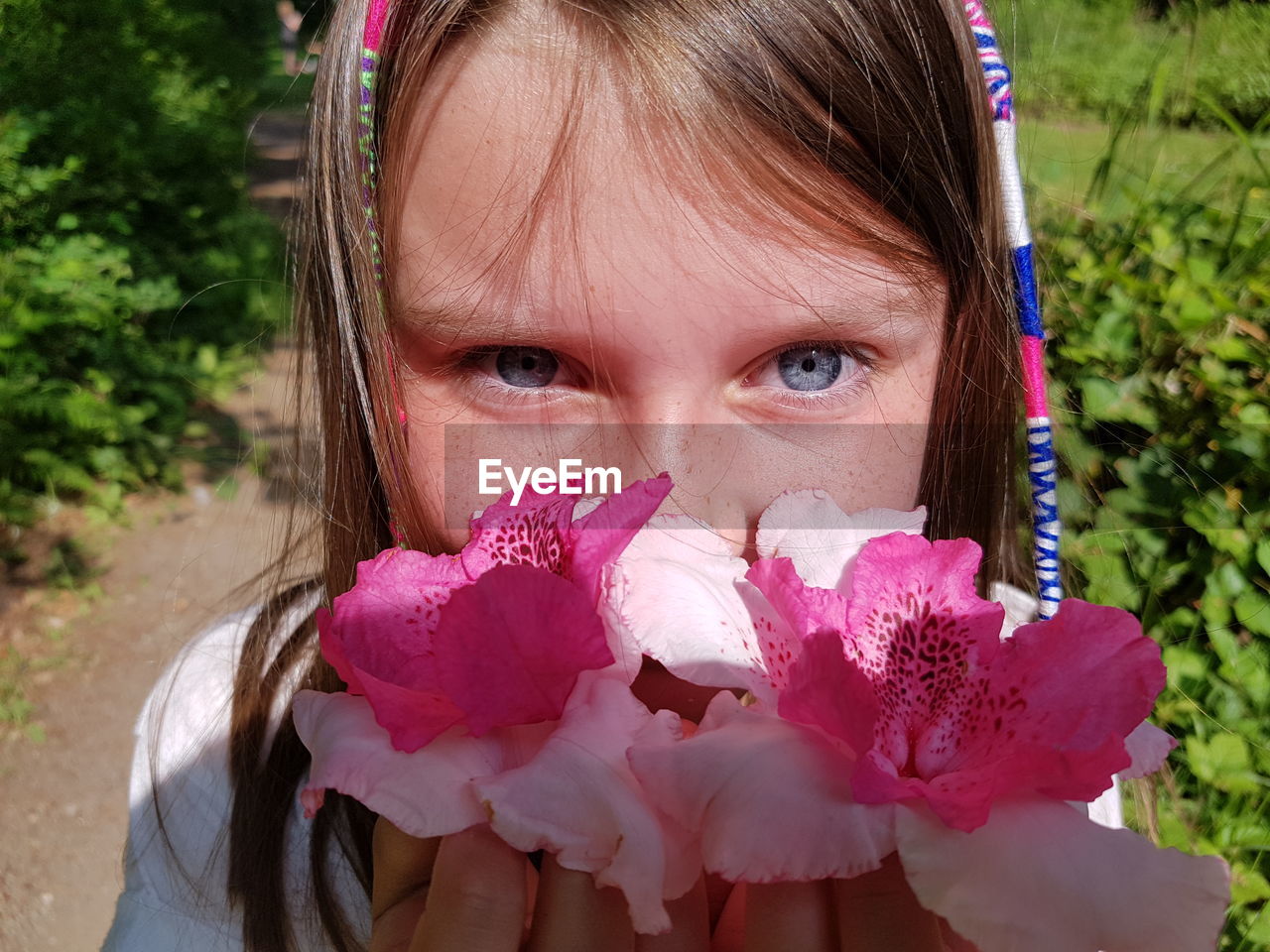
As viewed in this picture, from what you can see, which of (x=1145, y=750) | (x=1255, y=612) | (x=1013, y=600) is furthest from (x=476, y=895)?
(x=1255, y=612)

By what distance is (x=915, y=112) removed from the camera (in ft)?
4.74

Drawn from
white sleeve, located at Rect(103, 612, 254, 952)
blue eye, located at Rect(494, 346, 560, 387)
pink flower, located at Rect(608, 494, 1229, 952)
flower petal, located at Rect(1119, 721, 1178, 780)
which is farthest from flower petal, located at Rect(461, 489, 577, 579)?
white sleeve, located at Rect(103, 612, 254, 952)

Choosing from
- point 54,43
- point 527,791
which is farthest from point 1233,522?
point 54,43

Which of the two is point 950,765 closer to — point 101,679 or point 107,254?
point 101,679

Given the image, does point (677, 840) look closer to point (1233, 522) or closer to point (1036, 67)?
point (1233, 522)

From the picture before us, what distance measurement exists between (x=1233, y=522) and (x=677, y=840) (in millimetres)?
1856

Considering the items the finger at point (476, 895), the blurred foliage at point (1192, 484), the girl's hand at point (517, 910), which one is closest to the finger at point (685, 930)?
the girl's hand at point (517, 910)

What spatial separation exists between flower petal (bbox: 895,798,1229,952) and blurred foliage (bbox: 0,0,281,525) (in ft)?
11.9

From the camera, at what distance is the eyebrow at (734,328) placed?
129 centimetres

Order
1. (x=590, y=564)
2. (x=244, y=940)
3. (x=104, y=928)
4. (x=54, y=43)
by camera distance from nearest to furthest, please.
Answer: (x=590, y=564) → (x=244, y=940) → (x=104, y=928) → (x=54, y=43)

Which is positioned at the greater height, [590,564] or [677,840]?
[590,564]

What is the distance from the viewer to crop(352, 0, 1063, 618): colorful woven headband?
148 cm

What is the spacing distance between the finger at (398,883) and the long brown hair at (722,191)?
0.66m

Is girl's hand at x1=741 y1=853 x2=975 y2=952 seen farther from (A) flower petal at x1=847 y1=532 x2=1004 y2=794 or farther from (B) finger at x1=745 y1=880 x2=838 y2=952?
(A) flower petal at x1=847 y1=532 x2=1004 y2=794
